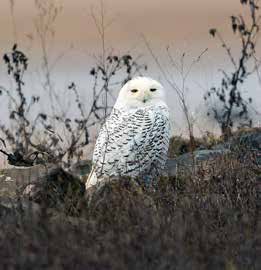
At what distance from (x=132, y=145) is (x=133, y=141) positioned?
33 millimetres

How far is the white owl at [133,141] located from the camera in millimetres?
7082

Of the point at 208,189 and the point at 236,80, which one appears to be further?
the point at 236,80

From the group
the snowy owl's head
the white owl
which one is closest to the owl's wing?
the white owl

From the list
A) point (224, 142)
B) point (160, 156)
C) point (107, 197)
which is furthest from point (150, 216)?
point (224, 142)

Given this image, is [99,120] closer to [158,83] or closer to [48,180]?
[158,83]

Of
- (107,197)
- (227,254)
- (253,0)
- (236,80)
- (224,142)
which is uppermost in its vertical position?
(253,0)

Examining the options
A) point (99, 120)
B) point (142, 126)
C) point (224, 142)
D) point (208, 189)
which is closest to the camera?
point (208, 189)

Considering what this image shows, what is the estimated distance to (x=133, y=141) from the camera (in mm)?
7098

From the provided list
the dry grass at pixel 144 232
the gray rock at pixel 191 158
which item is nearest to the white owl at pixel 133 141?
the gray rock at pixel 191 158

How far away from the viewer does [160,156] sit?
7191mm

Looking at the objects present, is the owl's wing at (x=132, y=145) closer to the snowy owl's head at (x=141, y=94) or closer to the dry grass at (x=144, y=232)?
the snowy owl's head at (x=141, y=94)

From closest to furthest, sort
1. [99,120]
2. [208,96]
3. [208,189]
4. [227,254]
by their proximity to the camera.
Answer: [227,254] → [208,189] → [99,120] → [208,96]

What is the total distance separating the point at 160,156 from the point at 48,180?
1.38 m

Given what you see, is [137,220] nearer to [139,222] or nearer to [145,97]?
[139,222]
